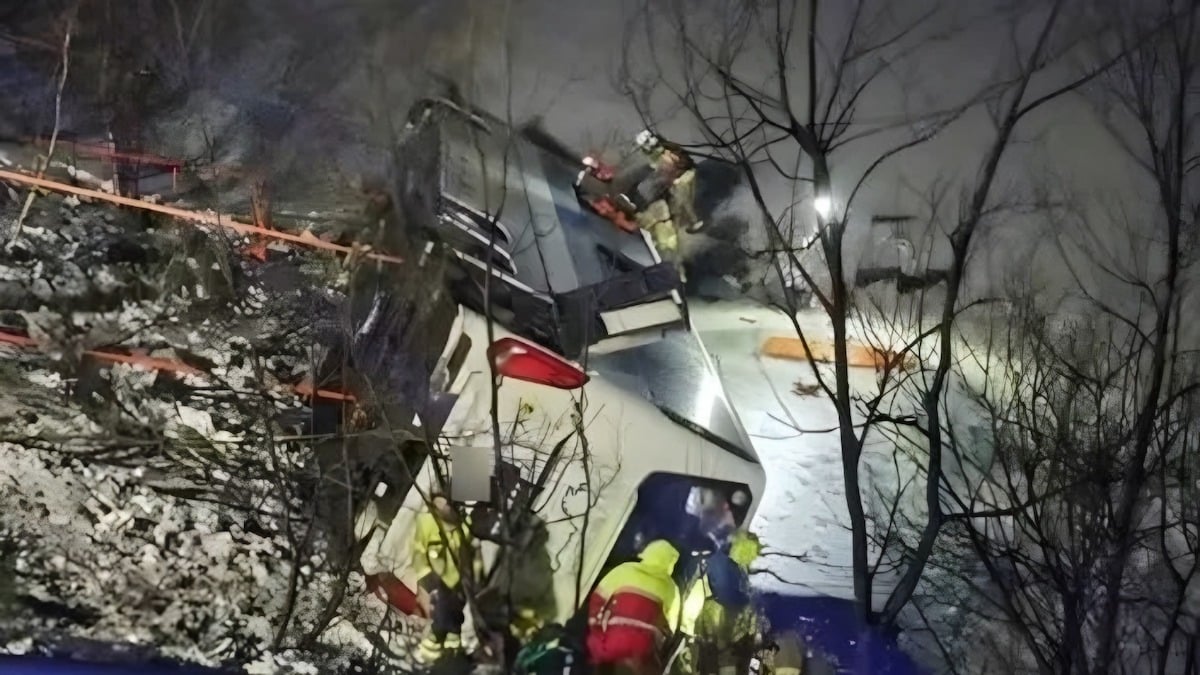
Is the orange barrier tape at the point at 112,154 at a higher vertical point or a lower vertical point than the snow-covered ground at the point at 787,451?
higher

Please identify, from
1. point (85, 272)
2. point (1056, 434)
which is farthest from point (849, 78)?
point (85, 272)

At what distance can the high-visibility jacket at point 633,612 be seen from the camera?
2248mm

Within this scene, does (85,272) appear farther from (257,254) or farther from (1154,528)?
(1154,528)

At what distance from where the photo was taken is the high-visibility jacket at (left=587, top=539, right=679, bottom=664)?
2.25 m

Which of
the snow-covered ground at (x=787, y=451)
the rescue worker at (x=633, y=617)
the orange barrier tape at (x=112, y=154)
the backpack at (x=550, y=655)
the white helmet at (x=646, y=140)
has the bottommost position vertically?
the backpack at (x=550, y=655)

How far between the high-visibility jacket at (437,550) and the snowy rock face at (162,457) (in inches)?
5.0

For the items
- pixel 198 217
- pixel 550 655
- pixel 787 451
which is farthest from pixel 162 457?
pixel 787 451

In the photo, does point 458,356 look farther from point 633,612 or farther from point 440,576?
point 633,612

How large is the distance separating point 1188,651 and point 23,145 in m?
2.57

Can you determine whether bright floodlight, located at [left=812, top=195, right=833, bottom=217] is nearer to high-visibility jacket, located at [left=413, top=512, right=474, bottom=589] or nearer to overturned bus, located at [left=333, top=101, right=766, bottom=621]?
overturned bus, located at [left=333, top=101, right=766, bottom=621]

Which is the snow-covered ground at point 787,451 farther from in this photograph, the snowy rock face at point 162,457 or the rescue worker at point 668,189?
the snowy rock face at point 162,457

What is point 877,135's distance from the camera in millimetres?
2355

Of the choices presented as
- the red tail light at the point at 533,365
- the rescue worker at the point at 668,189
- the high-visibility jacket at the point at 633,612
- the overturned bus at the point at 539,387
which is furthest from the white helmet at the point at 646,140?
the high-visibility jacket at the point at 633,612

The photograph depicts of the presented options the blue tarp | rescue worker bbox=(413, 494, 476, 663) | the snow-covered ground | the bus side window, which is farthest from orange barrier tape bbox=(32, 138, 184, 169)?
the blue tarp
